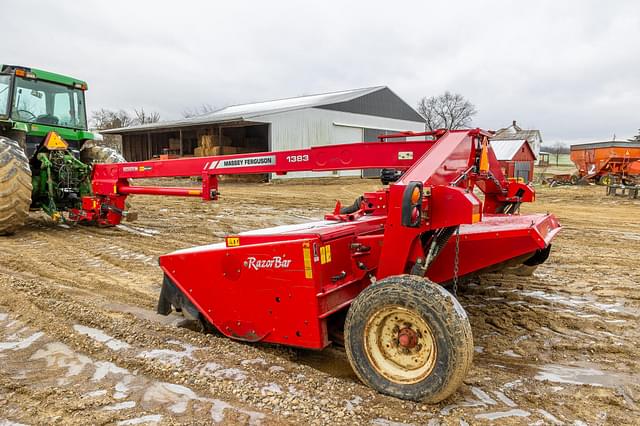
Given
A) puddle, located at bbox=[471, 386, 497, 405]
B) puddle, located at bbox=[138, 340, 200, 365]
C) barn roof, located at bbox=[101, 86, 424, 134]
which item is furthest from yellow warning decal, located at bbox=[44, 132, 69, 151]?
barn roof, located at bbox=[101, 86, 424, 134]

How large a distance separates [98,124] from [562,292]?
5609 cm

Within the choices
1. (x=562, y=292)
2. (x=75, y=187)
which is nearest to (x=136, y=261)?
(x=75, y=187)

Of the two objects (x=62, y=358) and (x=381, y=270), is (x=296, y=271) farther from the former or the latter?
(x=62, y=358)

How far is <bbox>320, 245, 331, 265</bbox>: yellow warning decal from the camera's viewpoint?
2994mm

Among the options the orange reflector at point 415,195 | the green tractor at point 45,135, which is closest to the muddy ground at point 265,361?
the orange reflector at point 415,195

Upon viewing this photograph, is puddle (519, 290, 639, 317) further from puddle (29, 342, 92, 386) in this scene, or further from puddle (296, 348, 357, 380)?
puddle (29, 342, 92, 386)

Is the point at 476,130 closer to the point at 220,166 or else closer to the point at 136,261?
the point at 220,166

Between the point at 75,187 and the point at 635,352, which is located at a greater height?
the point at 75,187

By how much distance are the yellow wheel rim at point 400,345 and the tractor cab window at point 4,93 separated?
24.7 ft

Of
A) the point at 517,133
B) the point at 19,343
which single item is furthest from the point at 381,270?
the point at 517,133

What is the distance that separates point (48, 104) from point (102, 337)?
626 cm

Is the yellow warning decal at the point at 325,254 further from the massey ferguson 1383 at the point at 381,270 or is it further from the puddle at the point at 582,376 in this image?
the puddle at the point at 582,376

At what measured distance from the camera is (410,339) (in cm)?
258

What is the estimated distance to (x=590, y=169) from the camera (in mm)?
21844
